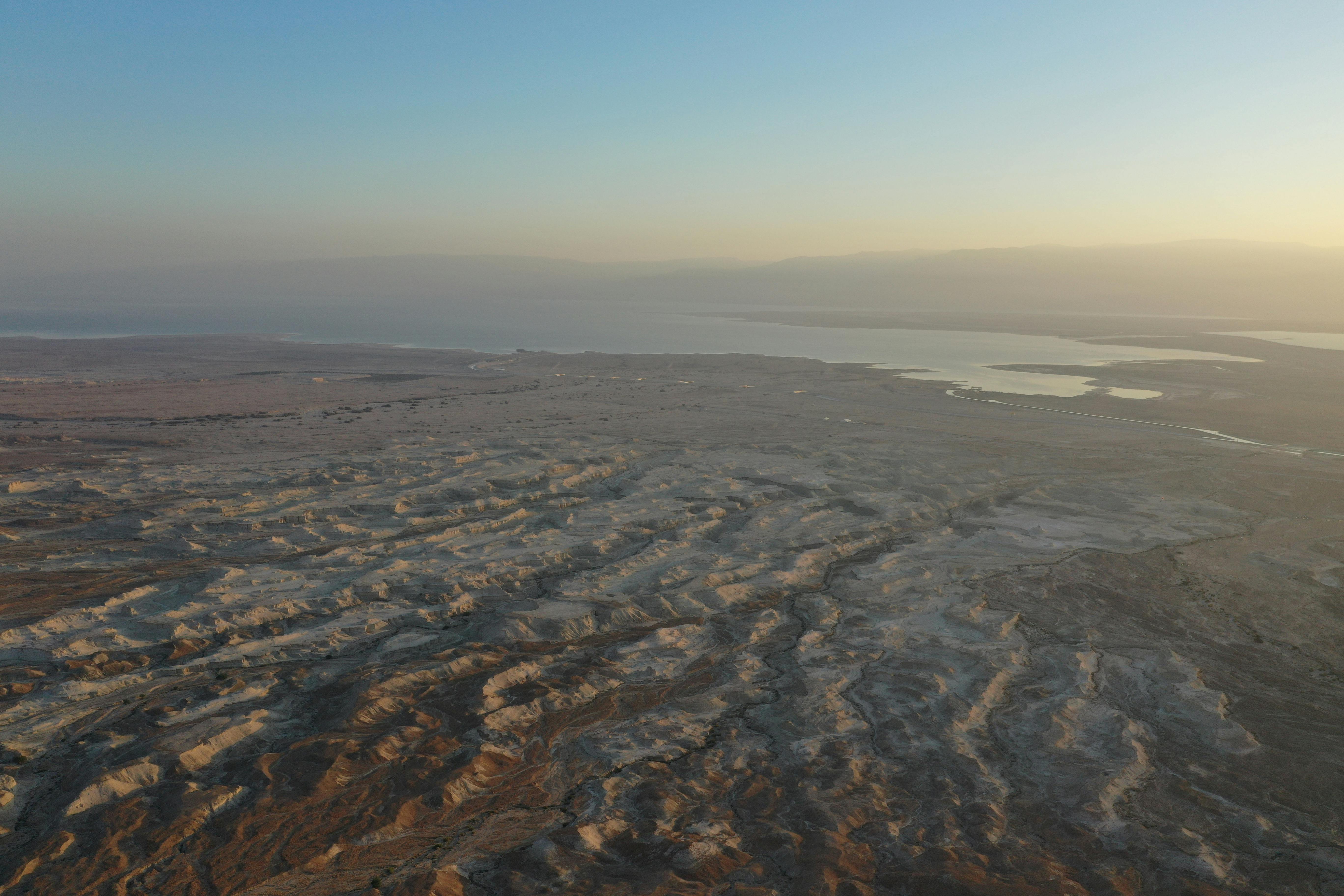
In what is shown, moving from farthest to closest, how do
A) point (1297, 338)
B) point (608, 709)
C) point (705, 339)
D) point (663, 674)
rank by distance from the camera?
point (705, 339) → point (1297, 338) → point (663, 674) → point (608, 709)

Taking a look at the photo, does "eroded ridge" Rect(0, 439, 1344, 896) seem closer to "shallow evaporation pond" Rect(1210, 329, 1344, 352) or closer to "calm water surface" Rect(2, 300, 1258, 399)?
"calm water surface" Rect(2, 300, 1258, 399)

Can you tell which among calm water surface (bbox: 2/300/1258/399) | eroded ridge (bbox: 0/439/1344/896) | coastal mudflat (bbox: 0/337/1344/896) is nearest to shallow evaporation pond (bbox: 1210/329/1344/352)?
calm water surface (bbox: 2/300/1258/399)

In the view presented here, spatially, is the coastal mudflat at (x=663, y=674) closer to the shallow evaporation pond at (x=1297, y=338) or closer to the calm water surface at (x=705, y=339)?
the calm water surface at (x=705, y=339)

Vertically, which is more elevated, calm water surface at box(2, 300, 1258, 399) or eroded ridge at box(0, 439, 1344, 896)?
calm water surface at box(2, 300, 1258, 399)

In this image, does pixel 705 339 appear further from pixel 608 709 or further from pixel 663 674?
pixel 608 709

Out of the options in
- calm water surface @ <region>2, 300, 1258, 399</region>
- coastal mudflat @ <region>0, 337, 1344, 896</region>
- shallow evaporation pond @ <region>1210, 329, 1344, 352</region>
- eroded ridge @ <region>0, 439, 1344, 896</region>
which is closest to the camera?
eroded ridge @ <region>0, 439, 1344, 896</region>

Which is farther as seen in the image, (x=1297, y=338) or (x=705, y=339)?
(x=705, y=339)

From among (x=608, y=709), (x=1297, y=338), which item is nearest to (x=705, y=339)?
(x=1297, y=338)

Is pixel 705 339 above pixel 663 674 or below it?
above
